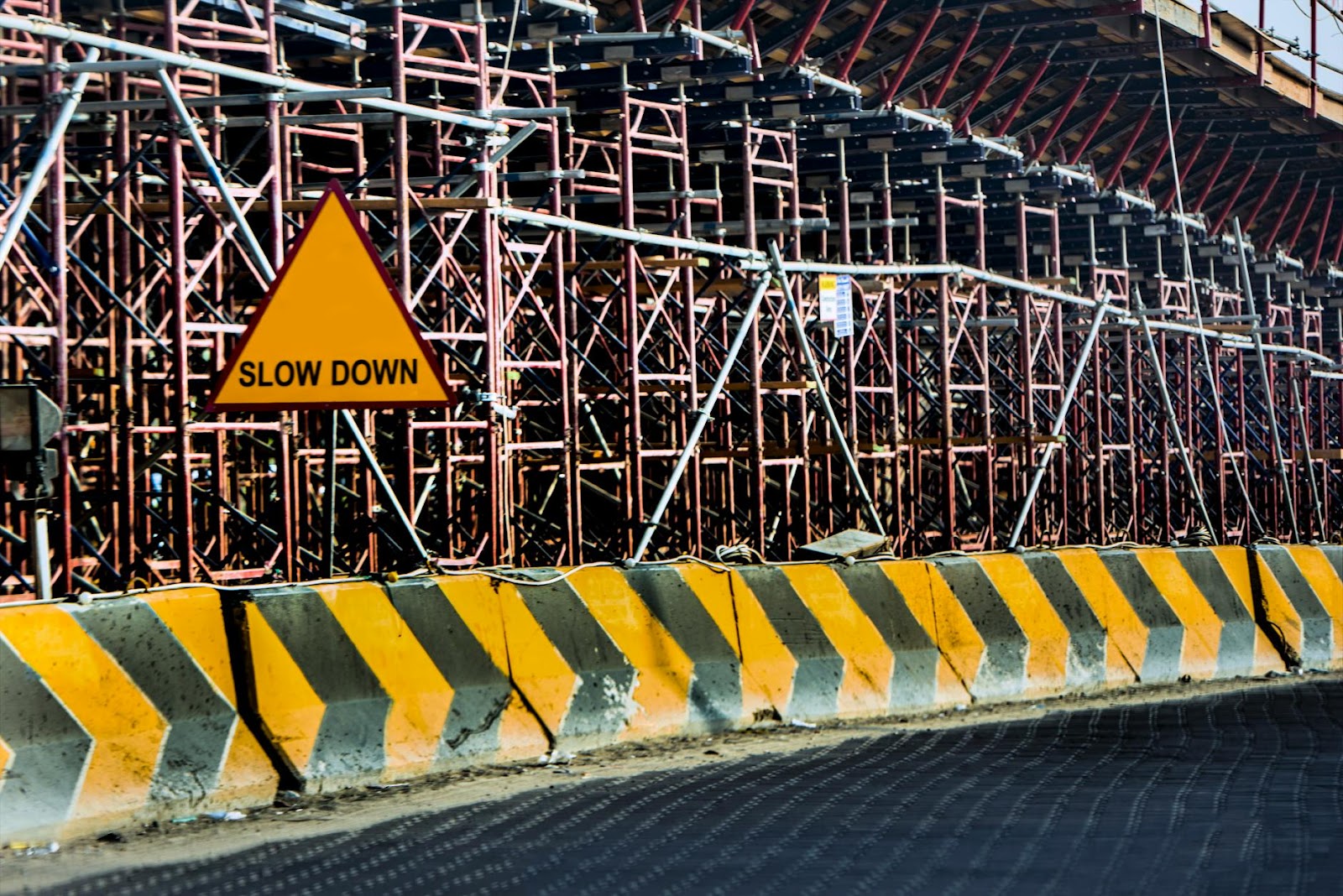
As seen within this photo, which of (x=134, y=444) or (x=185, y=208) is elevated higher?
(x=185, y=208)

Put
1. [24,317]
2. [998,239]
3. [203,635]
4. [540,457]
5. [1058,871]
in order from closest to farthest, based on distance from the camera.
→ [1058,871]
[203,635]
[24,317]
[540,457]
[998,239]

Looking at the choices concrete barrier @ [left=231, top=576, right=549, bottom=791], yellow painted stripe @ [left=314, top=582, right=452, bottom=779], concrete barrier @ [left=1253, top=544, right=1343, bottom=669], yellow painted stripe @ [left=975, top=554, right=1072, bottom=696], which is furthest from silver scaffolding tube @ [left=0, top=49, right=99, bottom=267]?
concrete barrier @ [left=1253, top=544, right=1343, bottom=669]

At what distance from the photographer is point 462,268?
724 inches

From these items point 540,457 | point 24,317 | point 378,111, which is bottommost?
point 540,457

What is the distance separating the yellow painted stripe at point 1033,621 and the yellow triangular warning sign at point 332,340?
5379 millimetres

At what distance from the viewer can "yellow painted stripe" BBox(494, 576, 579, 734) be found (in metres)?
11.2

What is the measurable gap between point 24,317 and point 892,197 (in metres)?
13.5

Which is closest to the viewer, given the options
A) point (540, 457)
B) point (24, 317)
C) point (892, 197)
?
point (24, 317)

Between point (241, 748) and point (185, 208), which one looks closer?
point (241, 748)

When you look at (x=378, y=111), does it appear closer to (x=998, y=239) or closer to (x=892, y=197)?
(x=892, y=197)

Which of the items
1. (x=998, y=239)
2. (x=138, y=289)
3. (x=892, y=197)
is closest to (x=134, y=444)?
(x=138, y=289)

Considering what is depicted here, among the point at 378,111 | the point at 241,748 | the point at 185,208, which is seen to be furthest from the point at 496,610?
the point at 185,208

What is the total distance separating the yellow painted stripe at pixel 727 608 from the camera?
40.7 feet

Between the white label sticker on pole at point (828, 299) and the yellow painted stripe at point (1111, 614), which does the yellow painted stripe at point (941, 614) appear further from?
the white label sticker on pole at point (828, 299)
